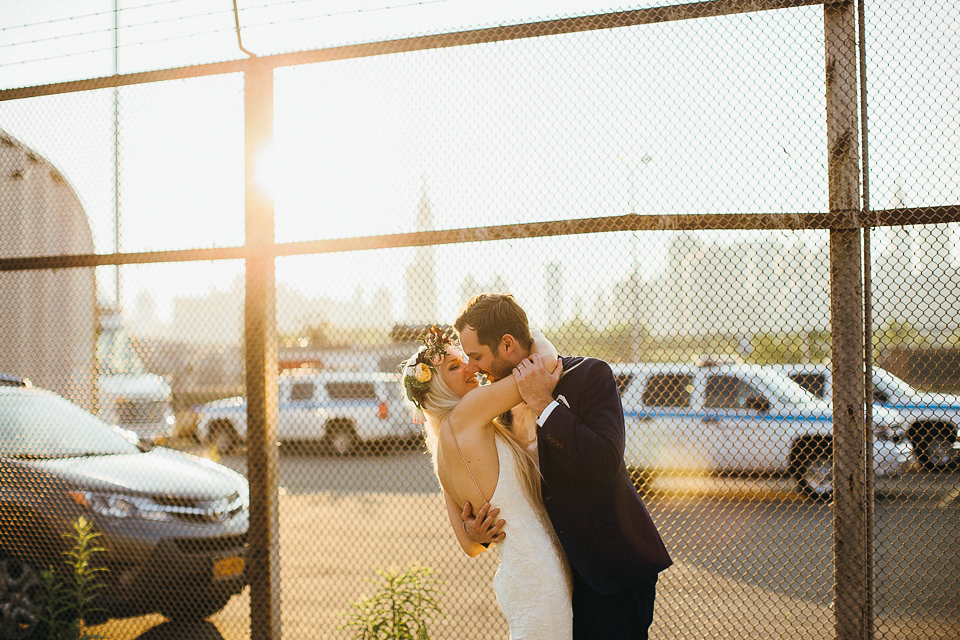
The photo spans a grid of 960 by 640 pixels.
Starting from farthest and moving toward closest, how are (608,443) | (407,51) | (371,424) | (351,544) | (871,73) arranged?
(371,424)
(351,544)
(407,51)
(871,73)
(608,443)

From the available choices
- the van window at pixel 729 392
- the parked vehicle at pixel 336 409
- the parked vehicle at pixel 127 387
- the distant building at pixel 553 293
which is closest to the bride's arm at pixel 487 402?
the distant building at pixel 553 293

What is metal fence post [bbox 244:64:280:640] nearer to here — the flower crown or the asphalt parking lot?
the asphalt parking lot

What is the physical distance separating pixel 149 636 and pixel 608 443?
3976mm

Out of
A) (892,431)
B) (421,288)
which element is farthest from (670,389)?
(421,288)

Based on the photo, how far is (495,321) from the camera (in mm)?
2230

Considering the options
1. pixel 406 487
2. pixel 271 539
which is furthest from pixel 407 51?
pixel 406 487

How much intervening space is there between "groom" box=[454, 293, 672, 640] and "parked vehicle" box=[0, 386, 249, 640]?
280cm

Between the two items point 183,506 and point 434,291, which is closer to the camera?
point 434,291

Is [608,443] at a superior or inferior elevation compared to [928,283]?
inferior

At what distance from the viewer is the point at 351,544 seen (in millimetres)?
7066

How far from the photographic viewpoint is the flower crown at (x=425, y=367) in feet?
7.68

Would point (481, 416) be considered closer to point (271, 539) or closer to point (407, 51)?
point (271, 539)

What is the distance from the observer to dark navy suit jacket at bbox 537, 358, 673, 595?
2008mm

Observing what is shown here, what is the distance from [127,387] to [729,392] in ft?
19.5
